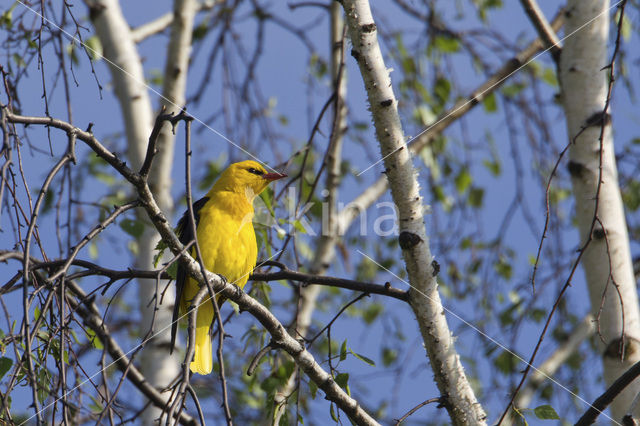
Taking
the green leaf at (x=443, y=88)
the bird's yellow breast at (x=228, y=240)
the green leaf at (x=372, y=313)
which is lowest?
the bird's yellow breast at (x=228, y=240)

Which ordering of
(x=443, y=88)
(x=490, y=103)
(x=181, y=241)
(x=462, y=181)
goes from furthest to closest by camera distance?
1. (x=462, y=181)
2. (x=490, y=103)
3. (x=443, y=88)
4. (x=181, y=241)

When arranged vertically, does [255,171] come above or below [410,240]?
above

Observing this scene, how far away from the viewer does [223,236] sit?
9.81 feet

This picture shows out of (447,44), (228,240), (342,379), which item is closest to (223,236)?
(228,240)

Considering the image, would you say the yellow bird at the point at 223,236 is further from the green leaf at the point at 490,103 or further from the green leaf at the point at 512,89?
the green leaf at the point at 512,89

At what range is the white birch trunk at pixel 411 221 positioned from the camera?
2.08 meters

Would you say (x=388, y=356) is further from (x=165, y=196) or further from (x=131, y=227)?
(x=131, y=227)

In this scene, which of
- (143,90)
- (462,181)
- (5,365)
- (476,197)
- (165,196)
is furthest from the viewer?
(476,197)

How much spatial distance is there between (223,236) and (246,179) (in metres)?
0.48

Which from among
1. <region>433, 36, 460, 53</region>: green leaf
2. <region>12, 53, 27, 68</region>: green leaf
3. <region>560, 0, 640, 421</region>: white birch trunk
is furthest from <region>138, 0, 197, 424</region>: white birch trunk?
<region>560, 0, 640, 421</region>: white birch trunk

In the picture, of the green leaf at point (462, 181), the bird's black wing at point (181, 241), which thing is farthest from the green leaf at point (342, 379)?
the green leaf at point (462, 181)

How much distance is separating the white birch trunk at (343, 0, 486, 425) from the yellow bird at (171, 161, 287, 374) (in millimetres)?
859

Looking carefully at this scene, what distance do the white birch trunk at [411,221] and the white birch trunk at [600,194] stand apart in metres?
0.55

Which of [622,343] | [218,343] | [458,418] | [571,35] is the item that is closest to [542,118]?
[571,35]
